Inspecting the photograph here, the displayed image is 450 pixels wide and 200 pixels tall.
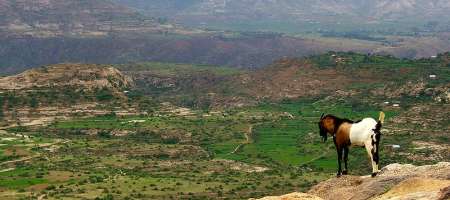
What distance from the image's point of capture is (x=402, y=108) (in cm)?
14288

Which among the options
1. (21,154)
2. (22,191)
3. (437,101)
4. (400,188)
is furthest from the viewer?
(437,101)

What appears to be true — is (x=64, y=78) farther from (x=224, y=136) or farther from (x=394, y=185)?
(x=394, y=185)

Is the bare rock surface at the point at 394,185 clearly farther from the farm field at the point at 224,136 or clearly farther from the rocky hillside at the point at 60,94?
the rocky hillside at the point at 60,94

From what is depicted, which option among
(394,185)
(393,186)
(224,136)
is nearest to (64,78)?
(224,136)

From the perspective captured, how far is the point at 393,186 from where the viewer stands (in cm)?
2414

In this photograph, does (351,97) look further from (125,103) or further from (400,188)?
(400,188)

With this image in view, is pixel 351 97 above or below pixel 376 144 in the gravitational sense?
below

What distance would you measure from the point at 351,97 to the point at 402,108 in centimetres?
2010

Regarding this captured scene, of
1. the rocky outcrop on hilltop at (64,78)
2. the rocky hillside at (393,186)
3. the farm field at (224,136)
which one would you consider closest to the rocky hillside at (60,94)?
the rocky outcrop on hilltop at (64,78)

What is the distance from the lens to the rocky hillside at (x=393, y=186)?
21.4 metres

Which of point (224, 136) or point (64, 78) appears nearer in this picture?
point (224, 136)

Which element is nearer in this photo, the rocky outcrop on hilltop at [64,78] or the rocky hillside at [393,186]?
the rocky hillside at [393,186]

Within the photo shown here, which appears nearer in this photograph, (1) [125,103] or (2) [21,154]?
(2) [21,154]

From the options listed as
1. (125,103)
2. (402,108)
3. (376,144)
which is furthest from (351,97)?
(376,144)
